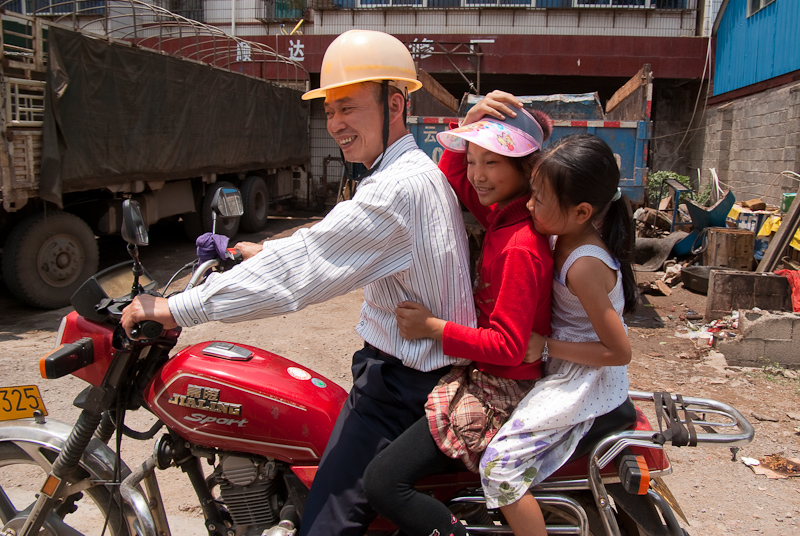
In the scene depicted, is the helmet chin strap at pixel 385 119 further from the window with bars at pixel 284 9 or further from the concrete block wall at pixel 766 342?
the window with bars at pixel 284 9

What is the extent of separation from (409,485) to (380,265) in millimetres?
590

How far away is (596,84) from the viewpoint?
14.3m

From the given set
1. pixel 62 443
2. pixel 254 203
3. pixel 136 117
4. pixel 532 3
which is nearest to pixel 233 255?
pixel 62 443

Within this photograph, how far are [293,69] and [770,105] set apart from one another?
32.1 ft

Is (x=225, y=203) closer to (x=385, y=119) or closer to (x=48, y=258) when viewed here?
(x=385, y=119)

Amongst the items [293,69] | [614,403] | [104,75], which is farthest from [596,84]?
[614,403]

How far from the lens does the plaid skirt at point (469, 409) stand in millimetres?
1591

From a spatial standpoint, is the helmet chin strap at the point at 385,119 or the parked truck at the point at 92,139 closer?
the helmet chin strap at the point at 385,119

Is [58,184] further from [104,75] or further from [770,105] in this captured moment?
[770,105]

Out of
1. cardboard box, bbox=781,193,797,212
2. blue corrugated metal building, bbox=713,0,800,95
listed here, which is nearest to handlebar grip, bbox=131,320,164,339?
cardboard box, bbox=781,193,797,212

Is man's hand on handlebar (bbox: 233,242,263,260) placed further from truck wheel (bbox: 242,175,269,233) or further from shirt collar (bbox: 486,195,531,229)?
truck wheel (bbox: 242,175,269,233)

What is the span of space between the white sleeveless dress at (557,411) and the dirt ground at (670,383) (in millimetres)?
1410

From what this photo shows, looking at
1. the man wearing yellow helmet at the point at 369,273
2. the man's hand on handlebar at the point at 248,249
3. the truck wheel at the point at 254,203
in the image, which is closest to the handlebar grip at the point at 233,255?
the man's hand on handlebar at the point at 248,249

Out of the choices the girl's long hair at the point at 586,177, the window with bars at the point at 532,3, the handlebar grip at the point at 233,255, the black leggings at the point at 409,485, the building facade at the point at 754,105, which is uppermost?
the window with bars at the point at 532,3
